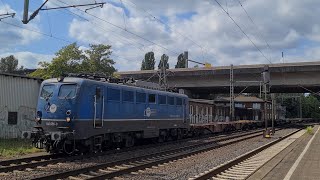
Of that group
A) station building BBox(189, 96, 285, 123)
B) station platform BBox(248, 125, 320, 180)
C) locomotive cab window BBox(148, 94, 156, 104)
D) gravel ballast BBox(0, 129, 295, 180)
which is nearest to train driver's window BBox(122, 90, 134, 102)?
locomotive cab window BBox(148, 94, 156, 104)

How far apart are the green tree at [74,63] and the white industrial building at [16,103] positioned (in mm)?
18931

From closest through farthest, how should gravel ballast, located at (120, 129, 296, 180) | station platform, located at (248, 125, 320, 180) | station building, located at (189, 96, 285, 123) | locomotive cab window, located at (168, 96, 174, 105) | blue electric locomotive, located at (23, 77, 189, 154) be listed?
1. station platform, located at (248, 125, 320, 180)
2. gravel ballast, located at (120, 129, 296, 180)
3. blue electric locomotive, located at (23, 77, 189, 154)
4. locomotive cab window, located at (168, 96, 174, 105)
5. station building, located at (189, 96, 285, 123)

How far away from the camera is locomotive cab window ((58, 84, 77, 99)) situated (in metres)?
17.3

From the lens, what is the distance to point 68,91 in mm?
17453

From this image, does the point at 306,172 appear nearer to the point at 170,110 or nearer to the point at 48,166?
the point at 48,166

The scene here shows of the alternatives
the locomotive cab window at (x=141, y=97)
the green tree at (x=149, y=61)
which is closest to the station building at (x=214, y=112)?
the locomotive cab window at (x=141, y=97)

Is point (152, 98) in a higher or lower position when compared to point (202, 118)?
higher

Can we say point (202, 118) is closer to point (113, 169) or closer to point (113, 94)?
point (113, 94)

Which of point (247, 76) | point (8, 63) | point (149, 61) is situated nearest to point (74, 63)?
point (247, 76)

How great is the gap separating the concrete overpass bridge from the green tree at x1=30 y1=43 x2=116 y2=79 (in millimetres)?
7013

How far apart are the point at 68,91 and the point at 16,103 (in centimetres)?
993

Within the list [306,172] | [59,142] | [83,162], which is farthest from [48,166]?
[306,172]

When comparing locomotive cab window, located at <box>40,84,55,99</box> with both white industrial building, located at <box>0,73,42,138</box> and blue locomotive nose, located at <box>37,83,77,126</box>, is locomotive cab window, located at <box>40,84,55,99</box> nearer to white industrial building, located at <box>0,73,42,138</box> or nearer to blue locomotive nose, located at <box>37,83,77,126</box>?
blue locomotive nose, located at <box>37,83,77,126</box>

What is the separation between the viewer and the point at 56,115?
17.2 meters
